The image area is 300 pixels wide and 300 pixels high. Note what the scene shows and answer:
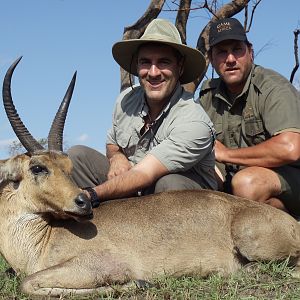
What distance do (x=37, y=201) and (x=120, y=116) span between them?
2.00 m

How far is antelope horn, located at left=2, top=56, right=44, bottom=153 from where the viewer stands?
19.2 ft

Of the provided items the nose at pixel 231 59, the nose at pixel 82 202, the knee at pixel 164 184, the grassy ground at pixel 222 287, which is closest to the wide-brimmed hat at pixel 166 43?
the nose at pixel 231 59

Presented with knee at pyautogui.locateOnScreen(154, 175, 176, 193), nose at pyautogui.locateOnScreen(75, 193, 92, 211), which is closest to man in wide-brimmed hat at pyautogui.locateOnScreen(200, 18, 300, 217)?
knee at pyautogui.locateOnScreen(154, 175, 176, 193)

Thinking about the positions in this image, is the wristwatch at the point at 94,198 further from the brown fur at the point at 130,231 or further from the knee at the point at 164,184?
the knee at the point at 164,184

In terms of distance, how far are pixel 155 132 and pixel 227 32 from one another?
175cm

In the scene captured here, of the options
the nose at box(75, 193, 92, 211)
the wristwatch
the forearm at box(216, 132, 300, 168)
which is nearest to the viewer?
the nose at box(75, 193, 92, 211)

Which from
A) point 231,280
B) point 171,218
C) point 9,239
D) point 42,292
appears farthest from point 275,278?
point 9,239

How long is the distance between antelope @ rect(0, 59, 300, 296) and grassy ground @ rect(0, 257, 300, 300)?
167 mm

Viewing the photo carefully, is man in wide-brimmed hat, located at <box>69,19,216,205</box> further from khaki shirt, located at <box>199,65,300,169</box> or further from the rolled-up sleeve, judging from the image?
khaki shirt, located at <box>199,65,300,169</box>

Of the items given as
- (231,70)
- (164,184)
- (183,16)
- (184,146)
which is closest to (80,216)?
(164,184)

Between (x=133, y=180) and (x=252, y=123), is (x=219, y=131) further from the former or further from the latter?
(x=133, y=180)

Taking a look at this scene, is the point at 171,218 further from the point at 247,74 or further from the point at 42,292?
the point at 247,74

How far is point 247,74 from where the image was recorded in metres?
7.88

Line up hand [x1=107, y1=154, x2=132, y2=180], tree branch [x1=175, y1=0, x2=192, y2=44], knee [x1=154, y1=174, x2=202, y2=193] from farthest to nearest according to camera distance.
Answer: tree branch [x1=175, y1=0, x2=192, y2=44], hand [x1=107, y1=154, x2=132, y2=180], knee [x1=154, y1=174, x2=202, y2=193]
